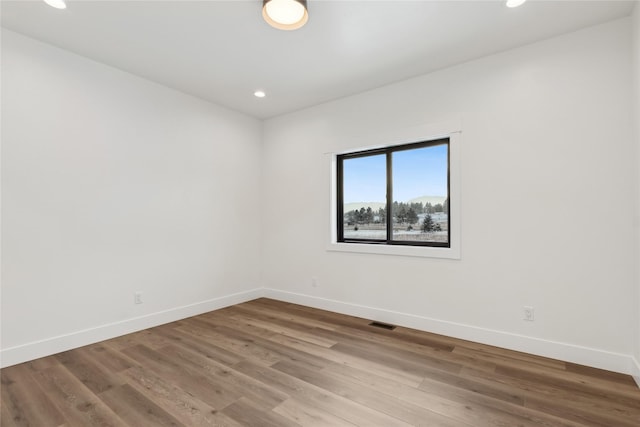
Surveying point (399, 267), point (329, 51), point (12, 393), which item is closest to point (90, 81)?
point (329, 51)

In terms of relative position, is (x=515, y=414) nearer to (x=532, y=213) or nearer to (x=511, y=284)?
(x=511, y=284)

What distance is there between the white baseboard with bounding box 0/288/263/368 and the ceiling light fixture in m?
3.17

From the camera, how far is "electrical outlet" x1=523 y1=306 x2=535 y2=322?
8.64 feet

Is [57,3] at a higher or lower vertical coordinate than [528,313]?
higher

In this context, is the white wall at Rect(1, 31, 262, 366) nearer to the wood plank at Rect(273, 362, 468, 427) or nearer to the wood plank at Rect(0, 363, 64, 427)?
the wood plank at Rect(0, 363, 64, 427)

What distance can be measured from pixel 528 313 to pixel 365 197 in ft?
6.92

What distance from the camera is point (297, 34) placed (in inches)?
100

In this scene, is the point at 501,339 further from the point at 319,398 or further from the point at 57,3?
the point at 57,3

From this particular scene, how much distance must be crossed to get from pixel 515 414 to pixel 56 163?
Result: 403 centimetres

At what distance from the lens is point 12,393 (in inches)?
81.4

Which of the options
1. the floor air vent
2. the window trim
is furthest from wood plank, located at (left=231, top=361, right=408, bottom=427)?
the window trim

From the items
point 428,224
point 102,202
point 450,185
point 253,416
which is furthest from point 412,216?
point 102,202

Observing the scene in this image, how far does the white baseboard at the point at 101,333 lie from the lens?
2486 millimetres

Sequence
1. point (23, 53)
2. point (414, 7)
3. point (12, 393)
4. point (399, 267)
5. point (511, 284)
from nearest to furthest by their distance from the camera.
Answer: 1. point (12, 393)
2. point (414, 7)
3. point (23, 53)
4. point (511, 284)
5. point (399, 267)
